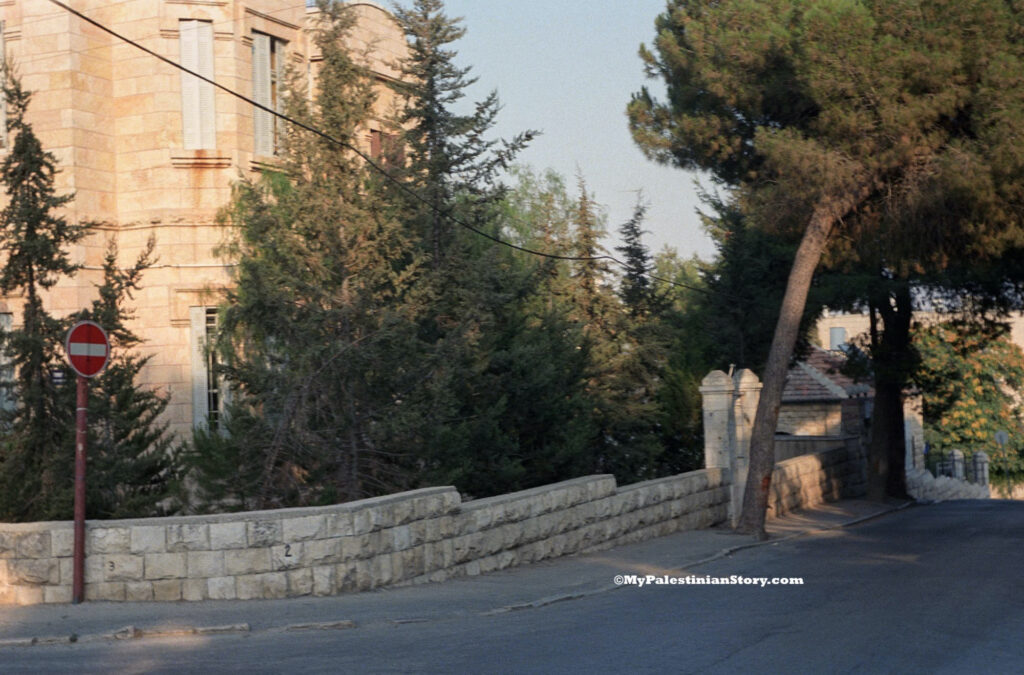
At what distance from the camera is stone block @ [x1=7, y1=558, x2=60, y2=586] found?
35.2ft

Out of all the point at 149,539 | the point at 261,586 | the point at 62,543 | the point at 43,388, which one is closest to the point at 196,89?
the point at 43,388

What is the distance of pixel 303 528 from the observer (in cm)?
1098

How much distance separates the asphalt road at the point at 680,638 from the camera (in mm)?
8133

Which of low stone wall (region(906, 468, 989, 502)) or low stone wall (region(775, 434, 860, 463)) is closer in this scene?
low stone wall (region(775, 434, 860, 463))

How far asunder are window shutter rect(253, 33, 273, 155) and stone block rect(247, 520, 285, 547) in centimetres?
1175

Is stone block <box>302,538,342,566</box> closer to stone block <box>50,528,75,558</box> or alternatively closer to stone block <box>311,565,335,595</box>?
stone block <box>311,565,335,595</box>

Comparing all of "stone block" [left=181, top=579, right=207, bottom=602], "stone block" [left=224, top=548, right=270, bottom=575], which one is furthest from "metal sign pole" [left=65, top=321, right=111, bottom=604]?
"stone block" [left=224, top=548, right=270, bottom=575]

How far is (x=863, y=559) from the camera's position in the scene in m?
15.0

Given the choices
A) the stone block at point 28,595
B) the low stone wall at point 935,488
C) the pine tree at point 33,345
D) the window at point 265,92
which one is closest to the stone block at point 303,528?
the stone block at point 28,595

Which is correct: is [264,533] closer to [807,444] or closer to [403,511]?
[403,511]

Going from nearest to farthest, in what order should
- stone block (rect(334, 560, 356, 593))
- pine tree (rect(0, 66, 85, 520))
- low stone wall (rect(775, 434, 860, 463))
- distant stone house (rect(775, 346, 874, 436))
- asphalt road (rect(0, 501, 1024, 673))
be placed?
asphalt road (rect(0, 501, 1024, 673)), stone block (rect(334, 560, 356, 593)), pine tree (rect(0, 66, 85, 520)), low stone wall (rect(775, 434, 860, 463)), distant stone house (rect(775, 346, 874, 436))

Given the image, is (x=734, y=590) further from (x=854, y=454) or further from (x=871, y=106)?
(x=854, y=454)

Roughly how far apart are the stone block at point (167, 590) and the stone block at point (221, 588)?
0.88 ft

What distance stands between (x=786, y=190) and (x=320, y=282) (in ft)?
27.5
